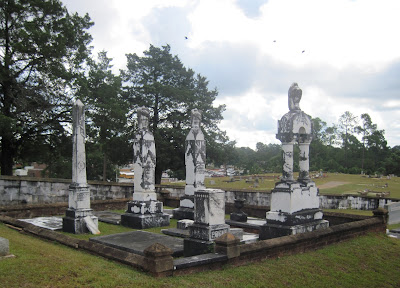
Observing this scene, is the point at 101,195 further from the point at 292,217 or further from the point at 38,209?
the point at 292,217

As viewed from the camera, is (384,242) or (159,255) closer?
(159,255)

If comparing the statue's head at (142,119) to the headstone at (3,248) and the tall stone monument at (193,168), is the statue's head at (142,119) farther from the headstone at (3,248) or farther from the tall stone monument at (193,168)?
the headstone at (3,248)

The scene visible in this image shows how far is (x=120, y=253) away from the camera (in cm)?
620

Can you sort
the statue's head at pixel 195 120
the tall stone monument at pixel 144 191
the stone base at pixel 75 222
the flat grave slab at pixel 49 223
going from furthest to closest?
the statue's head at pixel 195 120 < the tall stone monument at pixel 144 191 < the flat grave slab at pixel 49 223 < the stone base at pixel 75 222

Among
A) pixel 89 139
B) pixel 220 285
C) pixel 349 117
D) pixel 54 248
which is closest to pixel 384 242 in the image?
pixel 220 285

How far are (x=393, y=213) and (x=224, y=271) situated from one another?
1016cm

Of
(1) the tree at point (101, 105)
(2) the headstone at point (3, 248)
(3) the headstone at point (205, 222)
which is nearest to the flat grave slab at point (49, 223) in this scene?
(2) the headstone at point (3, 248)

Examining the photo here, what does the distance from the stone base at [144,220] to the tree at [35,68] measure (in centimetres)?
1004

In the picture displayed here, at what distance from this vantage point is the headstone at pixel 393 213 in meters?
13.2

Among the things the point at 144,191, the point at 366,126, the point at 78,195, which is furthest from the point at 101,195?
the point at 366,126

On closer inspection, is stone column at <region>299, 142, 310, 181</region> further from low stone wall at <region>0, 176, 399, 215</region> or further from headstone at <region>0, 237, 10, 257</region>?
headstone at <region>0, 237, 10, 257</region>

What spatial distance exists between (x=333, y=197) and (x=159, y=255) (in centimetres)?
1301

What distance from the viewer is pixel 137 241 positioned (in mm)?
8531

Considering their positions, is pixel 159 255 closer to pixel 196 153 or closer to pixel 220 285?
pixel 220 285
